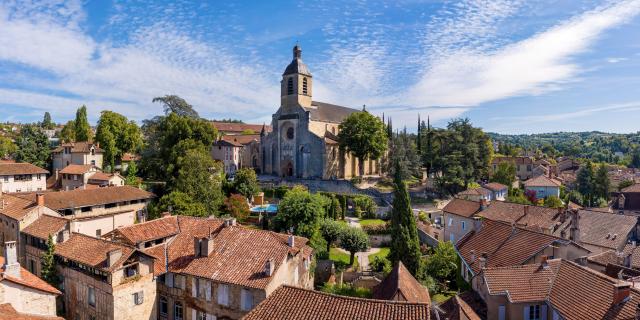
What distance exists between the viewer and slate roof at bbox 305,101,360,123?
7281cm

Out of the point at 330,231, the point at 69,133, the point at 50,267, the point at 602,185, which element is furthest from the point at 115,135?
the point at 602,185

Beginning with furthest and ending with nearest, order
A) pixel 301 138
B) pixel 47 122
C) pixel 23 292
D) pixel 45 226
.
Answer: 1. pixel 47 122
2. pixel 301 138
3. pixel 45 226
4. pixel 23 292

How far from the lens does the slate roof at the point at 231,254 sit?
81.3 feet

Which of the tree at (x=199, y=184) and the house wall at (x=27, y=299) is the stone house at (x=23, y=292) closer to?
the house wall at (x=27, y=299)

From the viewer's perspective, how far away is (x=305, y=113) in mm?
69562

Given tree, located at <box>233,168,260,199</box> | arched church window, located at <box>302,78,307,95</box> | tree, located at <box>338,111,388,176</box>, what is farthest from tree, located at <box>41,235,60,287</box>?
arched church window, located at <box>302,78,307,95</box>

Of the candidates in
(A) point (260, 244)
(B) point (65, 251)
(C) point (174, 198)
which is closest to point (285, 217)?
(C) point (174, 198)

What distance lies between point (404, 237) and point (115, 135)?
5437 centimetres

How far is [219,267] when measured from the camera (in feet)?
84.3

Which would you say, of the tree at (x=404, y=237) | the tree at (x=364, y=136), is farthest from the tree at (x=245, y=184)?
the tree at (x=404, y=237)

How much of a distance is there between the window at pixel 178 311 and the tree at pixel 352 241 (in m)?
17.6

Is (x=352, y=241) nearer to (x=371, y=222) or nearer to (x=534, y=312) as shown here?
(x=371, y=222)

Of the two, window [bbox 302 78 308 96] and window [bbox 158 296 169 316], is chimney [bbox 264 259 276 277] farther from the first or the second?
window [bbox 302 78 308 96]

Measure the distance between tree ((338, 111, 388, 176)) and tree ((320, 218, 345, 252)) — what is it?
78.6 ft
